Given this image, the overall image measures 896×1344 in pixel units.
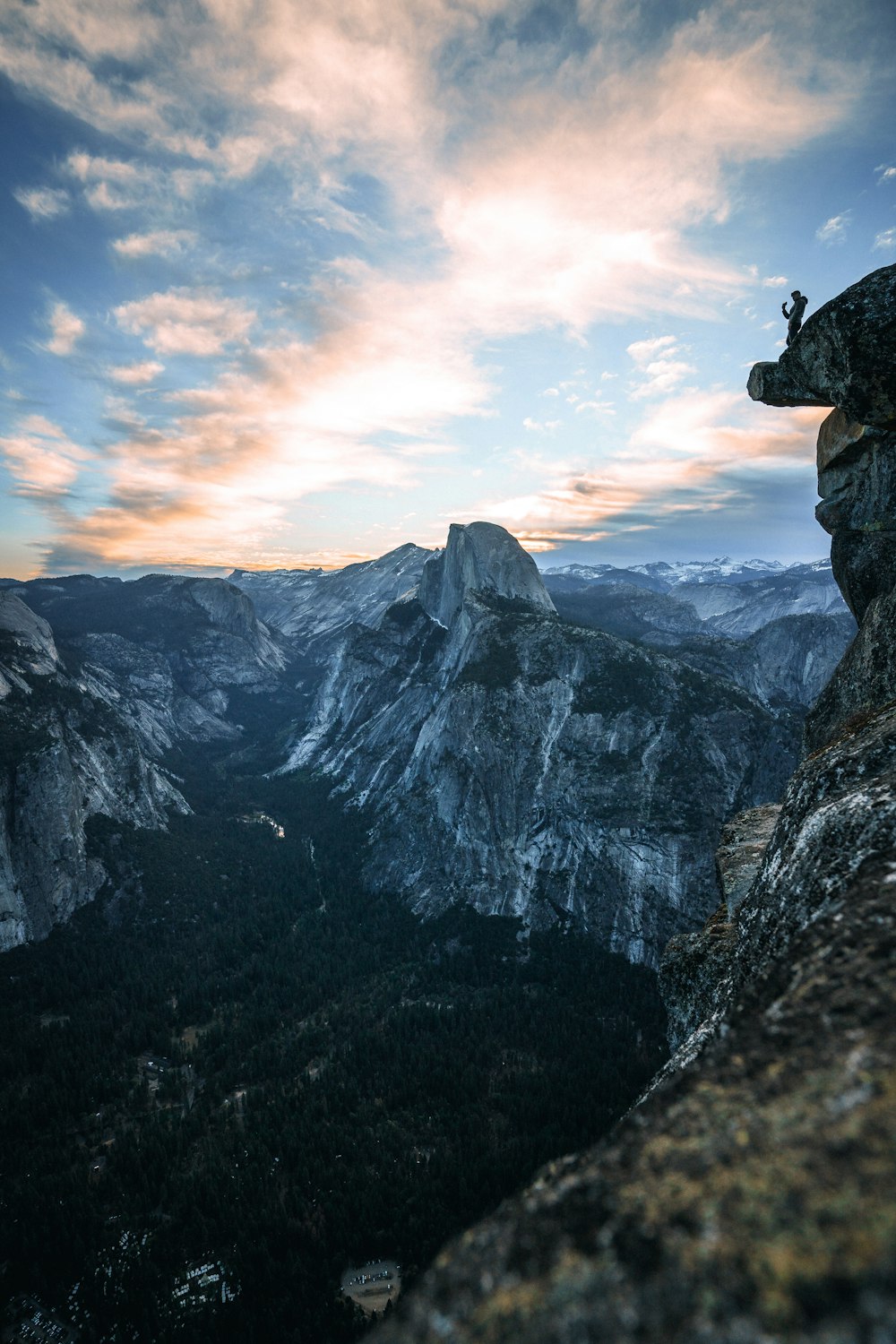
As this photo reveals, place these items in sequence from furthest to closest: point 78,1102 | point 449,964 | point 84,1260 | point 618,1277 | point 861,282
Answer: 1. point 449,964
2. point 78,1102
3. point 84,1260
4. point 861,282
5. point 618,1277

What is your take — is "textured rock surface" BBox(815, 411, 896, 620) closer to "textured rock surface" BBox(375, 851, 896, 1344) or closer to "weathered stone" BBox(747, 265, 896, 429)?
"weathered stone" BBox(747, 265, 896, 429)

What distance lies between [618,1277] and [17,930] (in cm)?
17370

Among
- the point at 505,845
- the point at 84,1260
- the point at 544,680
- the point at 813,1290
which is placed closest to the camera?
the point at 813,1290

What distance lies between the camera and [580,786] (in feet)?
469

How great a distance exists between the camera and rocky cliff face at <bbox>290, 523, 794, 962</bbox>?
420 ft

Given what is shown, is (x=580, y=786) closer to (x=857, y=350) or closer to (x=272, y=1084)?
(x=272, y=1084)

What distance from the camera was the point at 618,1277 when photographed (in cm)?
394

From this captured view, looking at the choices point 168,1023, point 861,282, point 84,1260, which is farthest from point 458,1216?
point 861,282

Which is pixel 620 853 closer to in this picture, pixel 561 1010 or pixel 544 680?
pixel 561 1010

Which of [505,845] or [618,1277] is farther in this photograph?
[505,845]

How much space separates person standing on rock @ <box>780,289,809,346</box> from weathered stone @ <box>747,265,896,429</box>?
2.64 metres

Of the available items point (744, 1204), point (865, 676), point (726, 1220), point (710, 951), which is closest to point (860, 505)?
point (865, 676)

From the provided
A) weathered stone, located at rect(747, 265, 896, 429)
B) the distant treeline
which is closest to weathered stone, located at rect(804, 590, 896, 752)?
weathered stone, located at rect(747, 265, 896, 429)

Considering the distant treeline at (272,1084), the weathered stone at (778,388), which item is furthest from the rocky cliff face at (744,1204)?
the distant treeline at (272,1084)
